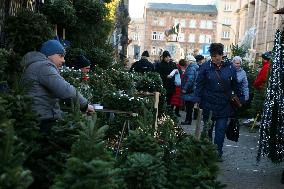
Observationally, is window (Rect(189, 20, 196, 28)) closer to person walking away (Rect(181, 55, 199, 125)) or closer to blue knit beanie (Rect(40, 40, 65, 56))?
person walking away (Rect(181, 55, 199, 125))

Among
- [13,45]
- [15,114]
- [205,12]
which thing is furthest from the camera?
[205,12]

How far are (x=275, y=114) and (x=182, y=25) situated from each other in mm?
110503

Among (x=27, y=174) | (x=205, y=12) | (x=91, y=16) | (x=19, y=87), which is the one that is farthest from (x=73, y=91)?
(x=205, y=12)

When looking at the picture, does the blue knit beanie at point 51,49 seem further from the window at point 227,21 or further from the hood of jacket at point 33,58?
the window at point 227,21

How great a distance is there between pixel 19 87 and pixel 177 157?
135cm

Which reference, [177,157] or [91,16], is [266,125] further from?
[91,16]

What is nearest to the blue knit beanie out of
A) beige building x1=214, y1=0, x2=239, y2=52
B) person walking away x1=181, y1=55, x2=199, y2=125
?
person walking away x1=181, y1=55, x2=199, y2=125

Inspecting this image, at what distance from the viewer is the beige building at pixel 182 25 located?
4513 inches

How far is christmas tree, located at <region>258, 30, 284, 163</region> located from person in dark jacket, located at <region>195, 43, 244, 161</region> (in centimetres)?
86

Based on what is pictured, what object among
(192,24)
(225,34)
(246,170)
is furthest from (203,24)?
(246,170)

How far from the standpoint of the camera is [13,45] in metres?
7.84

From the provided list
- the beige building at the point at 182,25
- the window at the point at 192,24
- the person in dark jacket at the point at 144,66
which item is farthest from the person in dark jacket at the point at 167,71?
the window at the point at 192,24

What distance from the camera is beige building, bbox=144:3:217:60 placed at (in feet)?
376

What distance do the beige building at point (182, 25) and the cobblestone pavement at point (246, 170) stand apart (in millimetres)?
104575
